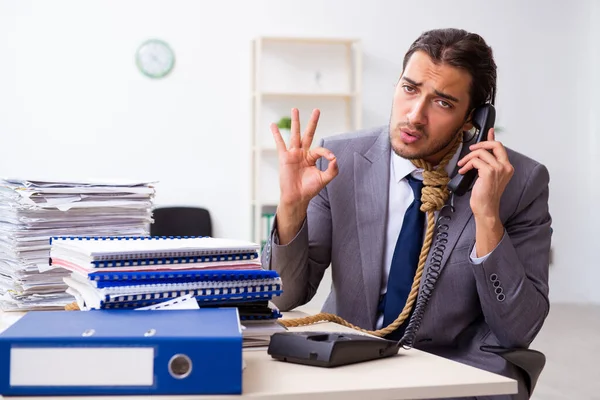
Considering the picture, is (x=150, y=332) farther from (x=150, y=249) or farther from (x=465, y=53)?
(x=465, y=53)

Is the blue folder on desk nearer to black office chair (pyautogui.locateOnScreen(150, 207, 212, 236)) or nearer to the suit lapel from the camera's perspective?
the suit lapel

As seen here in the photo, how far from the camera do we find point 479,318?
1.74 meters

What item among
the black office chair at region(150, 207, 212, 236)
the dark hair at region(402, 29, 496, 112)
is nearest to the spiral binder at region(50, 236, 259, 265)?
the dark hair at region(402, 29, 496, 112)

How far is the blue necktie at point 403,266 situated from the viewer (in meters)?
1.74

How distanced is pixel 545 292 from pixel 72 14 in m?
4.73

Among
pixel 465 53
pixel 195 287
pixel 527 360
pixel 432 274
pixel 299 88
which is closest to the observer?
pixel 195 287

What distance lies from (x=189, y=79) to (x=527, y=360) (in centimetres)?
452

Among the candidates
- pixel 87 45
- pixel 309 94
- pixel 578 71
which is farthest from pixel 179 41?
pixel 578 71

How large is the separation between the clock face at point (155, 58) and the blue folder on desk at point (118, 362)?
494 cm

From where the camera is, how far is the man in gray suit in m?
1.59

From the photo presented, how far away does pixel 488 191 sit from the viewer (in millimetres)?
1599

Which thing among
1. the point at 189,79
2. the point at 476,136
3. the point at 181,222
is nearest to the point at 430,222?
the point at 476,136

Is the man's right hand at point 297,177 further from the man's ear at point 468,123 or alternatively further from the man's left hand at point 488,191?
the man's ear at point 468,123

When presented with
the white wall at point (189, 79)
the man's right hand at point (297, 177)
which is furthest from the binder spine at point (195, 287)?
the white wall at point (189, 79)
